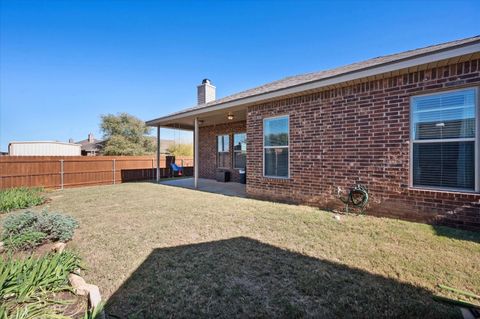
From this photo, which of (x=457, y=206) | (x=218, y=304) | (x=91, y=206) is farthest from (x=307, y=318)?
(x=91, y=206)

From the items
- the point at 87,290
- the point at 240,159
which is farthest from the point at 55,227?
the point at 240,159

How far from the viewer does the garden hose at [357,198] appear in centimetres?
472

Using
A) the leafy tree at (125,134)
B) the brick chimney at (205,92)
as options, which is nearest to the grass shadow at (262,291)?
the brick chimney at (205,92)

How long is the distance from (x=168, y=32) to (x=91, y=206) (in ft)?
26.0

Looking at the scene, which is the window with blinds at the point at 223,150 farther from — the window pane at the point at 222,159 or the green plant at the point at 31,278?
the green plant at the point at 31,278

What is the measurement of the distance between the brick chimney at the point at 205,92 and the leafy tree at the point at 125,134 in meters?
16.2

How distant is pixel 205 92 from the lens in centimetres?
1216

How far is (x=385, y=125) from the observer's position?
450cm

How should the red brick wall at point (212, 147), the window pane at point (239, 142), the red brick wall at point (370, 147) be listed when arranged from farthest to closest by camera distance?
the red brick wall at point (212, 147)
the window pane at point (239, 142)
the red brick wall at point (370, 147)

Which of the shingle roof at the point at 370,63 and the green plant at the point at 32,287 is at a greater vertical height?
the shingle roof at the point at 370,63

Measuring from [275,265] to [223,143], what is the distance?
365 inches

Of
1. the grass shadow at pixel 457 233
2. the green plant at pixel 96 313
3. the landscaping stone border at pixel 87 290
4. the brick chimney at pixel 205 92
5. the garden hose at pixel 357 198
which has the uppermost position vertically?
the brick chimney at pixel 205 92

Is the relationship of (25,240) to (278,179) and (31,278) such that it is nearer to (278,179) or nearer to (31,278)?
(31,278)

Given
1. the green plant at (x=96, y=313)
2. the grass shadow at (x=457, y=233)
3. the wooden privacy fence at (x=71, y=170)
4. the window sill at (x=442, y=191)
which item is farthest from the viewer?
the wooden privacy fence at (x=71, y=170)
